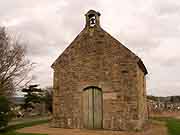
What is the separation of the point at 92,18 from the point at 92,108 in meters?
6.20

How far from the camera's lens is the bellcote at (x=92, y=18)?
816 inches

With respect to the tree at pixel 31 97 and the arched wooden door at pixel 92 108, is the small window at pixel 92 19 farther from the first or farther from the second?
the tree at pixel 31 97

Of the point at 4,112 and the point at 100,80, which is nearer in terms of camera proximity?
the point at 100,80

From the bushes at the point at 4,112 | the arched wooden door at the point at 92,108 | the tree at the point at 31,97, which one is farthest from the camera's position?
the tree at the point at 31,97

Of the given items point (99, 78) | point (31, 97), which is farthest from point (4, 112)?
point (31, 97)

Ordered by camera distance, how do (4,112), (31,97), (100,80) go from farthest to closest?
(31,97), (4,112), (100,80)

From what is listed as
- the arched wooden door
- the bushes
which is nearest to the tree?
the bushes

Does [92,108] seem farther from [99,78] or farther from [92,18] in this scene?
[92,18]

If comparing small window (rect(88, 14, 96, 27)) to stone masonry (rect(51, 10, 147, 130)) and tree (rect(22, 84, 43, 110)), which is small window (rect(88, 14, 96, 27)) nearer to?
stone masonry (rect(51, 10, 147, 130))

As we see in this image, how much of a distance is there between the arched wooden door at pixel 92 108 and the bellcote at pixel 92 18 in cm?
441

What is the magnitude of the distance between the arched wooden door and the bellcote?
441cm

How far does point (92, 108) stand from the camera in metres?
20.0

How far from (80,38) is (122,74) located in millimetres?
3903

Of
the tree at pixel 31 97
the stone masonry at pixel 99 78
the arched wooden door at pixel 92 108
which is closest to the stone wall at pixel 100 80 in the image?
the stone masonry at pixel 99 78
